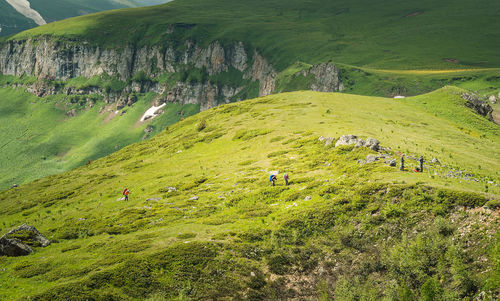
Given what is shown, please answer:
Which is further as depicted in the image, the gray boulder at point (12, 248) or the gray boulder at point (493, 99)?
the gray boulder at point (493, 99)

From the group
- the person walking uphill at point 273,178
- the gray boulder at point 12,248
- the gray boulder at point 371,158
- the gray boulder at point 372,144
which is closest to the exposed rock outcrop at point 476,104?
the gray boulder at point 372,144

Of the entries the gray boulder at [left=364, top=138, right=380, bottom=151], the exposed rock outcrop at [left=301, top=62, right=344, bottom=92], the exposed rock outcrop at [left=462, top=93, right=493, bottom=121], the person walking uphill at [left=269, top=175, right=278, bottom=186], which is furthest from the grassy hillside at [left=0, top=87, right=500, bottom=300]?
the exposed rock outcrop at [left=301, top=62, right=344, bottom=92]

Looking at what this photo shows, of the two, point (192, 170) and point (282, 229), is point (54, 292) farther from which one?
point (192, 170)

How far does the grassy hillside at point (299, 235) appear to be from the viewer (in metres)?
23.0

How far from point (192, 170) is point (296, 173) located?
2772cm

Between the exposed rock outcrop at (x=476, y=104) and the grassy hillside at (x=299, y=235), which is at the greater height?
the grassy hillside at (x=299, y=235)

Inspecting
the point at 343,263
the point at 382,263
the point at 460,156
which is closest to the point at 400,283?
the point at 382,263

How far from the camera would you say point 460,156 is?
4381cm

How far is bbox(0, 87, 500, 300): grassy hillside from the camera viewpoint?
23047mm

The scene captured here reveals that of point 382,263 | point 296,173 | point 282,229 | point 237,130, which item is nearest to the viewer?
point 382,263

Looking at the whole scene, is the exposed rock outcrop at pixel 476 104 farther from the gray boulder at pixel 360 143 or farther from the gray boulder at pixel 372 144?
the gray boulder at pixel 372 144

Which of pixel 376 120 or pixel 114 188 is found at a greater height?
pixel 376 120

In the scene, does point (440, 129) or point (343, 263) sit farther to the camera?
point (440, 129)

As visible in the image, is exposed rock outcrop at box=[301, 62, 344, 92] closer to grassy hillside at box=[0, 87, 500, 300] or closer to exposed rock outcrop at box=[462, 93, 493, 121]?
exposed rock outcrop at box=[462, 93, 493, 121]
